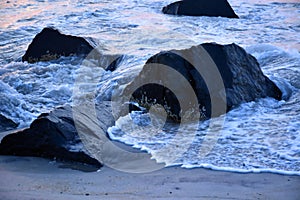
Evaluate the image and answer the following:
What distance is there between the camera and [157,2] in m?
17.8

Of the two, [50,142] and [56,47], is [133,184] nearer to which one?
[50,142]

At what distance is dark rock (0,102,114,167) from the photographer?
499cm

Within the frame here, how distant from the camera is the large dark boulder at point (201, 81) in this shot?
6672 millimetres

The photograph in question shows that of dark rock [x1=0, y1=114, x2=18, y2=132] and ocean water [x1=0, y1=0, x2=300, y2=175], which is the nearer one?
ocean water [x1=0, y1=0, x2=300, y2=175]

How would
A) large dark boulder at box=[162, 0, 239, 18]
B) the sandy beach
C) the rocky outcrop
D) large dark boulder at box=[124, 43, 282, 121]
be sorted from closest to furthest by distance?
1. the sandy beach
2. large dark boulder at box=[124, 43, 282, 121]
3. the rocky outcrop
4. large dark boulder at box=[162, 0, 239, 18]

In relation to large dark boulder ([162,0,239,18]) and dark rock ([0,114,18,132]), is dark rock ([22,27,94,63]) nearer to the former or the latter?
dark rock ([0,114,18,132])

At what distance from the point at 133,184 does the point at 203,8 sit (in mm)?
11248

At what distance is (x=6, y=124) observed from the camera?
6.14m

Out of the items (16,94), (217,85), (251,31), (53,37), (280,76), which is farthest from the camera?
(251,31)

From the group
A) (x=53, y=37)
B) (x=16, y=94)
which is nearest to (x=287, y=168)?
(x=16, y=94)

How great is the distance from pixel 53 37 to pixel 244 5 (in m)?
9.12

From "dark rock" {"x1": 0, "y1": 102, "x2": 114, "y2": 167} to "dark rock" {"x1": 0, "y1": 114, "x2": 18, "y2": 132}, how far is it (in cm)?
88

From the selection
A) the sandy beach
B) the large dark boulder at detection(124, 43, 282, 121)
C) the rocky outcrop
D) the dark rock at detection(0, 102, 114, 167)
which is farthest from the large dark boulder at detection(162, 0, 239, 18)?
the sandy beach

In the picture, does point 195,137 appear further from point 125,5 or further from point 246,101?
point 125,5
